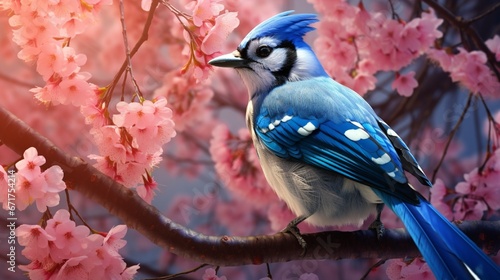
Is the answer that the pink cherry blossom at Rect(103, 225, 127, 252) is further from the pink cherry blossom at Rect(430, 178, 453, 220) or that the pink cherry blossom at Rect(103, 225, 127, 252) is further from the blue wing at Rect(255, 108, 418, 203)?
the pink cherry blossom at Rect(430, 178, 453, 220)

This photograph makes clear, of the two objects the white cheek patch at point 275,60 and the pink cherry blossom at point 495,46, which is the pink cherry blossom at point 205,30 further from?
→ the pink cherry blossom at point 495,46

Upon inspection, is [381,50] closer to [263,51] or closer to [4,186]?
[263,51]

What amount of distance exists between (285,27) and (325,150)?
0.29 m

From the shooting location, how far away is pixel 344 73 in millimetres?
1451

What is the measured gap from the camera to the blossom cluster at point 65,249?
3.15 ft

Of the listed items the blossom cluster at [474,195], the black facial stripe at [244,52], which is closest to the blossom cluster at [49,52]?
the black facial stripe at [244,52]

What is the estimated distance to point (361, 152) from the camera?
0.99 metres

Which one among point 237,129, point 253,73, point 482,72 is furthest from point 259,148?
point 482,72

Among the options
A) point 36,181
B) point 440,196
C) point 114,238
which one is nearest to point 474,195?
point 440,196

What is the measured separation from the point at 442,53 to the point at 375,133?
0.55 m

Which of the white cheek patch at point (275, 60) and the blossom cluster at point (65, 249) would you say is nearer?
the blossom cluster at point (65, 249)

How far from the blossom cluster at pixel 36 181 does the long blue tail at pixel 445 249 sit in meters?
0.61

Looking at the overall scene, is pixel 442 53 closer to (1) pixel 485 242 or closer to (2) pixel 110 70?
(1) pixel 485 242

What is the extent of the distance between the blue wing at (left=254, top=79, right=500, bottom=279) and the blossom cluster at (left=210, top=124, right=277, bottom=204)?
40 centimetres
